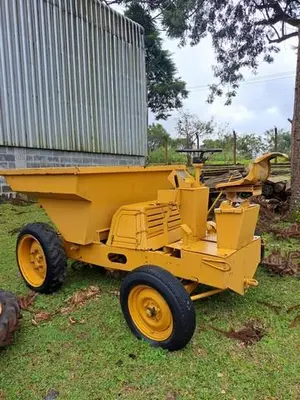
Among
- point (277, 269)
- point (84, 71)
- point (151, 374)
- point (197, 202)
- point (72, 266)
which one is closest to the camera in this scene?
point (151, 374)

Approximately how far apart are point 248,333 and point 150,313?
79cm

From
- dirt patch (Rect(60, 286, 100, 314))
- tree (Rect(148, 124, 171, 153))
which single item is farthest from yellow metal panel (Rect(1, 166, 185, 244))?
tree (Rect(148, 124, 171, 153))

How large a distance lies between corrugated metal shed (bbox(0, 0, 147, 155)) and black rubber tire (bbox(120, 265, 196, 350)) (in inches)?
248

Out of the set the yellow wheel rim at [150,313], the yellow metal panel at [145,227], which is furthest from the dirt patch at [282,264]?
the yellow wheel rim at [150,313]

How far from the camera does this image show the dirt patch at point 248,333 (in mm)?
2638

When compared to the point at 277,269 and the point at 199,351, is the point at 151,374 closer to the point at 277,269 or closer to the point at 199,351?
the point at 199,351

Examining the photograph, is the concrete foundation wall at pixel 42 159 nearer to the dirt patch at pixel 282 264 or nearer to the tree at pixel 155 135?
the dirt patch at pixel 282 264

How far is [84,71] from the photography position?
9.57 meters

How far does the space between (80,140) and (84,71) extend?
1.90m

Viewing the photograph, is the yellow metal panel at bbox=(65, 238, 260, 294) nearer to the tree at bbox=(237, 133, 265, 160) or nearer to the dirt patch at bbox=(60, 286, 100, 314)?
the dirt patch at bbox=(60, 286, 100, 314)

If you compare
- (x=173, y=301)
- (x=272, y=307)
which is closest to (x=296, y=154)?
(x=272, y=307)

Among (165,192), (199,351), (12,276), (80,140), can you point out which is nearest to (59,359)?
(199,351)

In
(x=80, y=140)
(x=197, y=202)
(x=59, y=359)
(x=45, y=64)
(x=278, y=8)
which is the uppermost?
(x=278, y=8)

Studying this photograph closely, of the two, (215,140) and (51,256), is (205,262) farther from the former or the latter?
(215,140)
